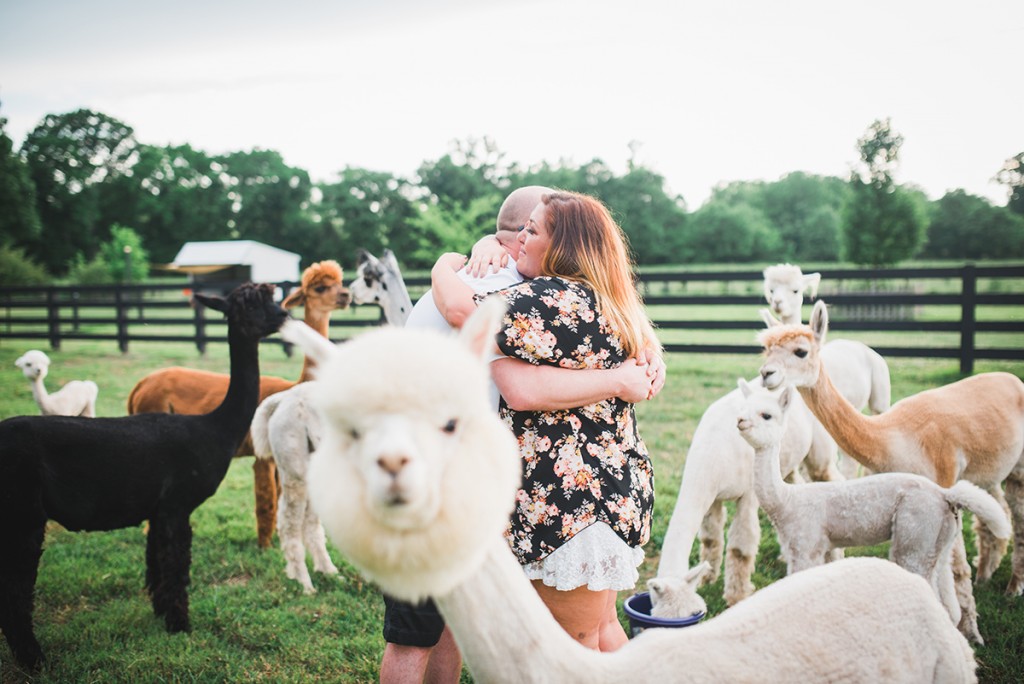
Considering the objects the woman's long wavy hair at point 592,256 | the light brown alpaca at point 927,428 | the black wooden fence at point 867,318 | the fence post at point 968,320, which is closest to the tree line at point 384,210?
the black wooden fence at point 867,318

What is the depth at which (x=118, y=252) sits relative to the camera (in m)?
45.9

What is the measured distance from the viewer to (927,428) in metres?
3.88

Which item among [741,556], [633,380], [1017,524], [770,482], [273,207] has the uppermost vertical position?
[273,207]

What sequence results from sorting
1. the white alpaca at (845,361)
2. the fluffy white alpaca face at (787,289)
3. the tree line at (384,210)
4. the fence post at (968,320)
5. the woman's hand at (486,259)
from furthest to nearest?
1. the tree line at (384,210)
2. the fence post at (968,320)
3. the fluffy white alpaca face at (787,289)
4. the white alpaca at (845,361)
5. the woman's hand at (486,259)

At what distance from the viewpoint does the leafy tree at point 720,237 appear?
4616 cm

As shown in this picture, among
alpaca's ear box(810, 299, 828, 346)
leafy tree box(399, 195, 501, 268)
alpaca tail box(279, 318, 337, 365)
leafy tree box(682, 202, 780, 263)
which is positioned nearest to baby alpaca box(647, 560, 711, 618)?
alpaca's ear box(810, 299, 828, 346)

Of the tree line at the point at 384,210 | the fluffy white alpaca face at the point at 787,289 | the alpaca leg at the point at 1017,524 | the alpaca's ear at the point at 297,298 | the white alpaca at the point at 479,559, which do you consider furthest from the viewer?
the tree line at the point at 384,210

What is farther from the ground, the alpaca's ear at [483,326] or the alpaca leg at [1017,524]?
the alpaca's ear at [483,326]

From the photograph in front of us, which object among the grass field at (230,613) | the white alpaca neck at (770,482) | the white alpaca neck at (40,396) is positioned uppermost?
the white alpaca neck at (40,396)

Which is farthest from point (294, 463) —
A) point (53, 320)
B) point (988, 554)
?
point (53, 320)

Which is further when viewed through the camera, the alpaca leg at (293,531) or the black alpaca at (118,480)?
the alpaca leg at (293,531)

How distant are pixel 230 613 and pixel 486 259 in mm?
2953

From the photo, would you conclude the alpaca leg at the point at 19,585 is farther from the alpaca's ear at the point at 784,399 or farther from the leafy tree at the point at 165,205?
the leafy tree at the point at 165,205

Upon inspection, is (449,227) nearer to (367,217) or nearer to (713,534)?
(367,217)
